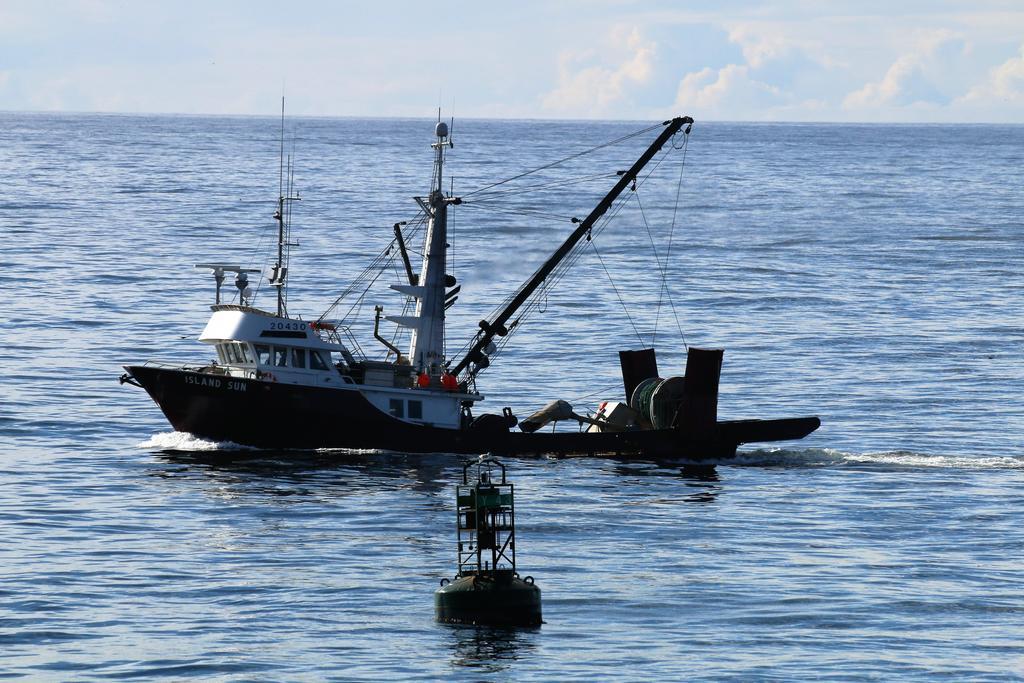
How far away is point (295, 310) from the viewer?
4124 inches

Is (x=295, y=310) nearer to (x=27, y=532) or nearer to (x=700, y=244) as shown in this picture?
(x=27, y=532)

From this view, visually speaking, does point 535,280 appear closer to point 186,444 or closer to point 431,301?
point 431,301

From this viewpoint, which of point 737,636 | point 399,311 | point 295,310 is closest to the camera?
point 737,636

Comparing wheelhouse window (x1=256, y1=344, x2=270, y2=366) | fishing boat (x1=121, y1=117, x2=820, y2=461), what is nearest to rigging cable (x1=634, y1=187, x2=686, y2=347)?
fishing boat (x1=121, y1=117, x2=820, y2=461)

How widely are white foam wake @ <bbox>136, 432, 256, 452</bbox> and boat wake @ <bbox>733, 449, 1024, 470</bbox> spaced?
755 inches

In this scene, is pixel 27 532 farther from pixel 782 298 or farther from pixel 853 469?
pixel 782 298

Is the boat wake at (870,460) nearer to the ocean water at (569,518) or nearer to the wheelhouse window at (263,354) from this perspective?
the ocean water at (569,518)

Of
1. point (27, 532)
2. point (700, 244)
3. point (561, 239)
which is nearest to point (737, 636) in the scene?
point (27, 532)

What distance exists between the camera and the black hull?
64.8 m

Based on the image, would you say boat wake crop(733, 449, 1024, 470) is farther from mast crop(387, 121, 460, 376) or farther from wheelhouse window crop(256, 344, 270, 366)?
wheelhouse window crop(256, 344, 270, 366)

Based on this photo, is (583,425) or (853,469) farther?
(583,425)

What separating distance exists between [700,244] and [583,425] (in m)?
84.4

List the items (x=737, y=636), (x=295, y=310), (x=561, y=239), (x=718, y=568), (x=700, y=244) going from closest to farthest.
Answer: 1. (x=737, y=636)
2. (x=718, y=568)
3. (x=295, y=310)
4. (x=561, y=239)
5. (x=700, y=244)

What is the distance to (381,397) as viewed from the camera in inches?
2584
